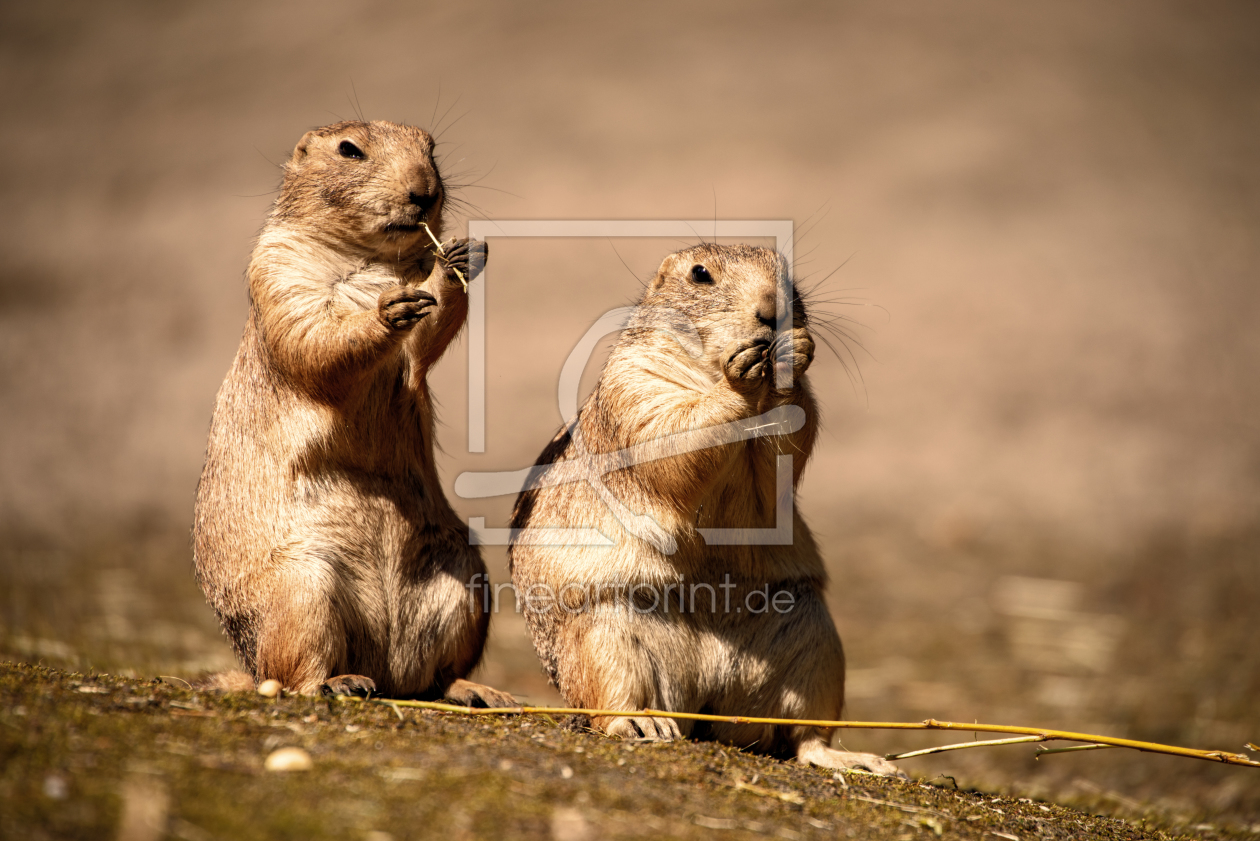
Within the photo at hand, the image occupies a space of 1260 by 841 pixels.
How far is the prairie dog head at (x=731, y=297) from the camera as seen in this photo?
521 centimetres

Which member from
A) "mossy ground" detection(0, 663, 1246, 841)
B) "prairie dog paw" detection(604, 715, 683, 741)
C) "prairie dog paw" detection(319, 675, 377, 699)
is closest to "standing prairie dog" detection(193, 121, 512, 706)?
"prairie dog paw" detection(319, 675, 377, 699)

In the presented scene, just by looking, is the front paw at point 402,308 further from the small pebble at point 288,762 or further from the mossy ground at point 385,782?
the small pebble at point 288,762

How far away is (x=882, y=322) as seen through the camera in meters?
15.0

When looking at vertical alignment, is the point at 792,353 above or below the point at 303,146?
below

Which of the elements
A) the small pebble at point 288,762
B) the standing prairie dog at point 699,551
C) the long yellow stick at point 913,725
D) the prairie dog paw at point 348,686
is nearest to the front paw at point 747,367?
the standing prairie dog at point 699,551

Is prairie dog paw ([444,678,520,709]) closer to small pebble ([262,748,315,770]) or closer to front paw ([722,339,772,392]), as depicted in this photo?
small pebble ([262,748,315,770])

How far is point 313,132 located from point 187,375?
10484 mm

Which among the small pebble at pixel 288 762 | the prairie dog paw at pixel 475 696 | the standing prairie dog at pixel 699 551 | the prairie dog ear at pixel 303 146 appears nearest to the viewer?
the small pebble at pixel 288 762

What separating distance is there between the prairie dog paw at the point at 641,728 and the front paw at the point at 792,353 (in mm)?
1673

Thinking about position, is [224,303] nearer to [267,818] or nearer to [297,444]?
[297,444]

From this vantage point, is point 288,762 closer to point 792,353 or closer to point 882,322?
point 792,353

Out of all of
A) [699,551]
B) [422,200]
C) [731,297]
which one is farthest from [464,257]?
[699,551]

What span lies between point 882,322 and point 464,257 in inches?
428

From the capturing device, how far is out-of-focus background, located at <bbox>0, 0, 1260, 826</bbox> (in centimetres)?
902
